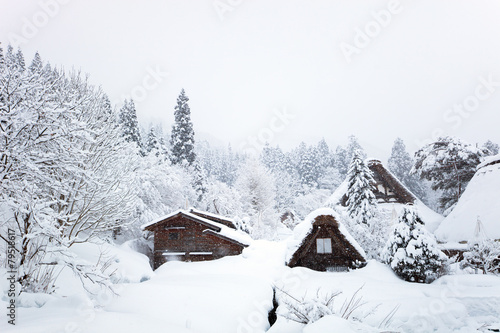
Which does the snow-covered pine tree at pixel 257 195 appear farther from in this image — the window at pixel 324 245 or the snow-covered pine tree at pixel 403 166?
the snow-covered pine tree at pixel 403 166

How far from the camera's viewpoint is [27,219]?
5.79m

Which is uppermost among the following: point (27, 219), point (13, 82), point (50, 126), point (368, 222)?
point (13, 82)

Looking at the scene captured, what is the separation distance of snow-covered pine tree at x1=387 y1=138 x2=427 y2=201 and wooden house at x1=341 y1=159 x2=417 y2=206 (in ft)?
104

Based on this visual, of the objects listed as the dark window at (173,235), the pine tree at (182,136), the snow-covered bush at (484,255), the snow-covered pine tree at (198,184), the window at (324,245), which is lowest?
the snow-covered bush at (484,255)

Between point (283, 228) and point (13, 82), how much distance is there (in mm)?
36617

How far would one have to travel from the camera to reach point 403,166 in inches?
2156

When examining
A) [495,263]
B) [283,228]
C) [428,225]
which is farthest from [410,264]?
[283,228]

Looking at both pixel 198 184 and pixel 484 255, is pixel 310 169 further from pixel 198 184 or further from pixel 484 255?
pixel 484 255

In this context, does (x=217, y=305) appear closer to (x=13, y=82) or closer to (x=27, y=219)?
(x=27, y=219)

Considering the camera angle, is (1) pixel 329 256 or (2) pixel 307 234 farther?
(1) pixel 329 256

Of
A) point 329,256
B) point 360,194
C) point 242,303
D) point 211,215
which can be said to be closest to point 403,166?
point 360,194

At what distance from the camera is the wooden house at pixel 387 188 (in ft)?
77.6

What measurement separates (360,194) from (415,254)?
24.8 ft

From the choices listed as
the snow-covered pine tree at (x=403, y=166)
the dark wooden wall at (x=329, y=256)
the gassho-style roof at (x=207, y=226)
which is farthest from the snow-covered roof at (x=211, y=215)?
the snow-covered pine tree at (x=403, y=166)
